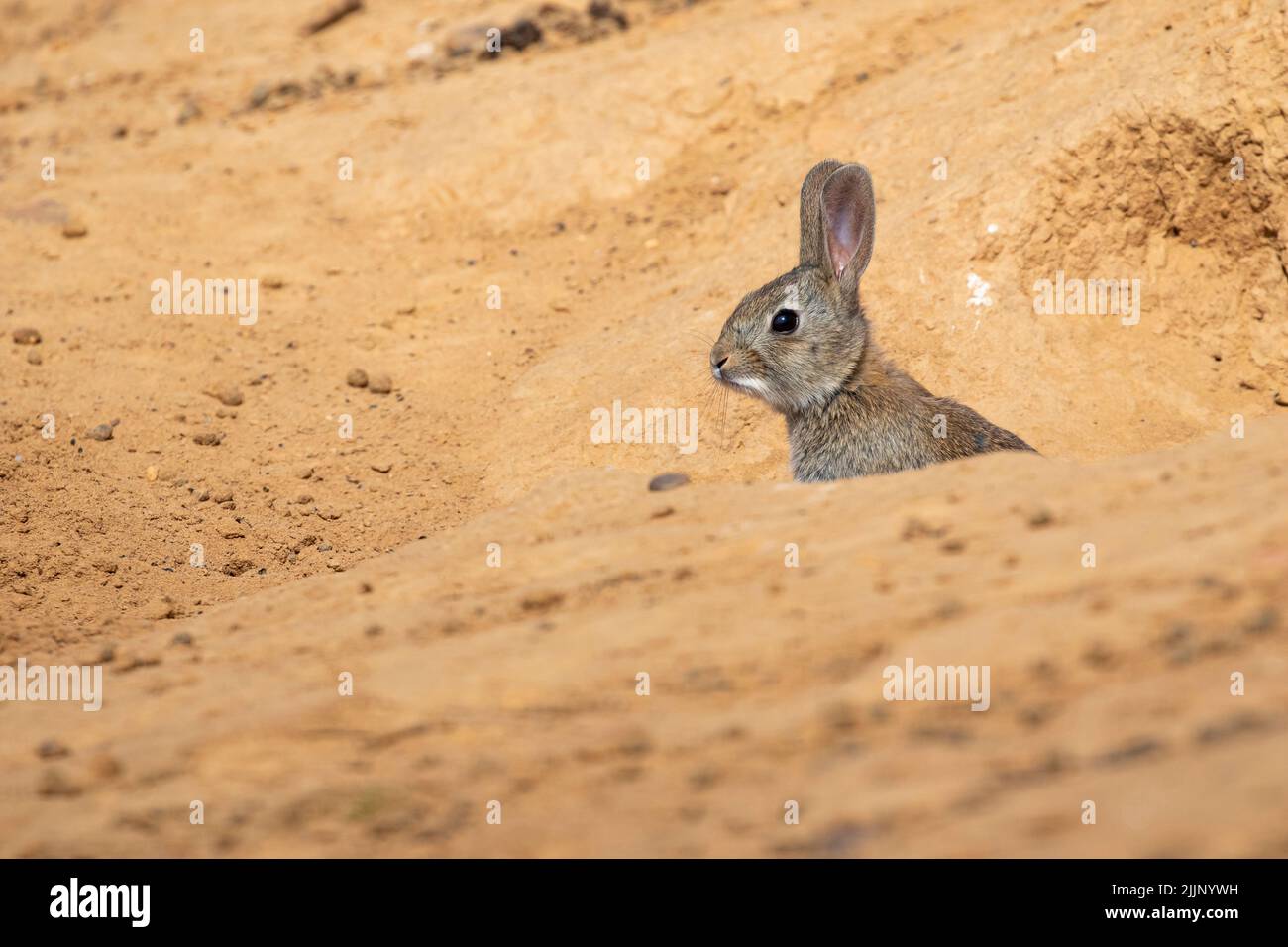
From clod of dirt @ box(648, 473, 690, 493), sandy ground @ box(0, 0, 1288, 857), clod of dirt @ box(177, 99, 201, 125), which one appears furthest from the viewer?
clod of dirt @ box(177, 99, 201, 125)

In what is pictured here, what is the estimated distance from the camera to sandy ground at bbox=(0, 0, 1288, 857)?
10.3 feet

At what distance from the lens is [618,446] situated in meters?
7.57

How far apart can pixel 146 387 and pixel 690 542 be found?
4981mm

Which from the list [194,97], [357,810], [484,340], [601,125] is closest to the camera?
[357,810]

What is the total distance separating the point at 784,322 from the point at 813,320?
0.48ft

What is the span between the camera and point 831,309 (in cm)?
656

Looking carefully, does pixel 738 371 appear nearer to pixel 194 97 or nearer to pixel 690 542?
pixel 690 542

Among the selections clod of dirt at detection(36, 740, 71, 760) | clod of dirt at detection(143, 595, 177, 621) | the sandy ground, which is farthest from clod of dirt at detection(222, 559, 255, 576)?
clod of dirt at detection(36, 740, 71, 760)

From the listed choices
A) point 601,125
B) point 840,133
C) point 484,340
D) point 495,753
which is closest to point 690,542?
point 495,753

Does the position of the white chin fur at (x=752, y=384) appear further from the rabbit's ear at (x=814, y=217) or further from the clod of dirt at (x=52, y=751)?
the clod of dirt at (x=52, y=751)

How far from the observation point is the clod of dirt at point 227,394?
27.0 ft

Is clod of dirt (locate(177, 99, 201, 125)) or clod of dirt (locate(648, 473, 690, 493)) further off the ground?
clod of dirt (locate(177, 99, 201, 125))

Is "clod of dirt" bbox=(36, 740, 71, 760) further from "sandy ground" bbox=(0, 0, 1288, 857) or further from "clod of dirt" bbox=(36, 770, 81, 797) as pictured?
"clod of dirt" bbox=(36, 770, 81, 797)

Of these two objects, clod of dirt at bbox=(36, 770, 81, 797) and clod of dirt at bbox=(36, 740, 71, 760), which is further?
clod of dirt at bbox=(36, 740, 71, 760)
